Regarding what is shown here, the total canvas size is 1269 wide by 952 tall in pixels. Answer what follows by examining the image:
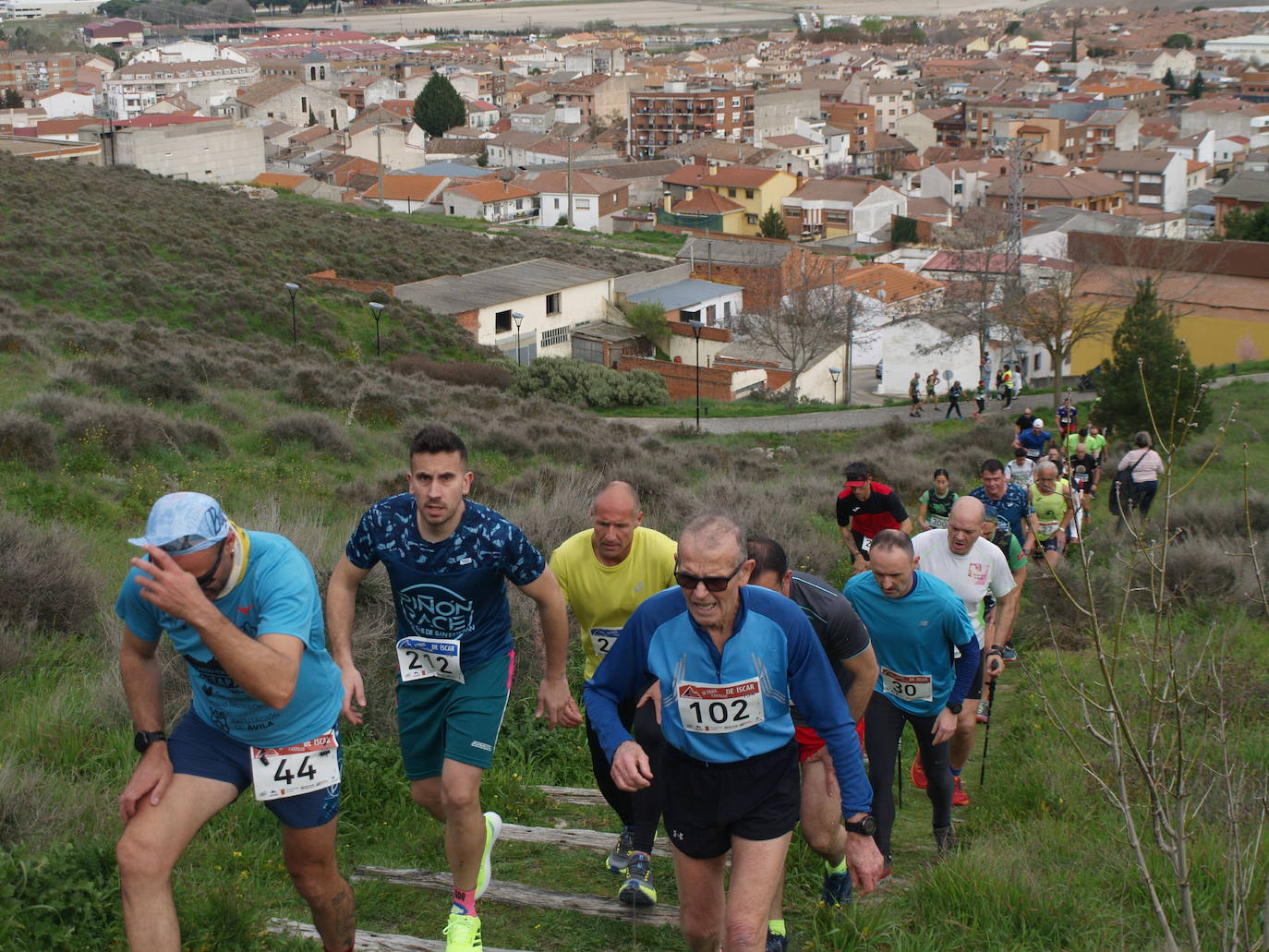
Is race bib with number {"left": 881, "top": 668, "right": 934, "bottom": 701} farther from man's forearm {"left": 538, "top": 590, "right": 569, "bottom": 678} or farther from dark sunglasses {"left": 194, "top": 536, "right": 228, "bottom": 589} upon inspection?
dark sunglasses {"left": 194, "top": 536, "right": 228, "bottom": 589}

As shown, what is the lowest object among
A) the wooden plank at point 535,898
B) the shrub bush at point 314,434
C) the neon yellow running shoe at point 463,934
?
the shrub bush at point 314,434

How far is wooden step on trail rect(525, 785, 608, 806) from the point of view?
22.6 ft

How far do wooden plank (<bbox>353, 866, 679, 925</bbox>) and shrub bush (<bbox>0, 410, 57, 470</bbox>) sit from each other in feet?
29.6

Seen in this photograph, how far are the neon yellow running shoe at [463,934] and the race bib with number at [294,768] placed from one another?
868 millimetres

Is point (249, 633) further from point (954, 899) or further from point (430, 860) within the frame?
point (954, 899)

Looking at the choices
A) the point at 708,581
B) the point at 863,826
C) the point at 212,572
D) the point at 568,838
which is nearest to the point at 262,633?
the point at 212,572

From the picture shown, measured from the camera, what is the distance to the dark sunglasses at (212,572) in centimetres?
386

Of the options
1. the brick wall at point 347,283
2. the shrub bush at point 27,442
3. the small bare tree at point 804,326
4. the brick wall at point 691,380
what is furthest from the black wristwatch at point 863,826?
the small bare tree at point 804,326

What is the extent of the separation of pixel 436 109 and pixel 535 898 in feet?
432

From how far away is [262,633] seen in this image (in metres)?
3.96

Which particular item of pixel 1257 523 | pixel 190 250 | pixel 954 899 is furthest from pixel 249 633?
pixel 190 250

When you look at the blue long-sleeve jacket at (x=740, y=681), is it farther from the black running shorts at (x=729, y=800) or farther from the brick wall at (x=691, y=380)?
the brick wall at (x=691, y=380)

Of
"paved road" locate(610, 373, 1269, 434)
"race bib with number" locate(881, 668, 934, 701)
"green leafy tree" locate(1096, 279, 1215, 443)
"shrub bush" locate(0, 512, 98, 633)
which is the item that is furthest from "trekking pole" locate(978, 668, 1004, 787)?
"paved road" locate(610, 373, 1269, 434)

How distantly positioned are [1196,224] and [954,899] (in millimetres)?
95731
